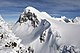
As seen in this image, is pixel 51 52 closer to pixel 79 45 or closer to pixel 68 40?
pixel 68 40

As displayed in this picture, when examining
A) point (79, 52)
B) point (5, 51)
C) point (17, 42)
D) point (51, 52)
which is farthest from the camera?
point (51, 52)

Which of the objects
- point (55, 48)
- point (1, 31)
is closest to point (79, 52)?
point (55, 48)

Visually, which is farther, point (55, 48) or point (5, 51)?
point (55, 48)

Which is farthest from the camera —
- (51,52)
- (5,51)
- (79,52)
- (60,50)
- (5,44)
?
(51,52)

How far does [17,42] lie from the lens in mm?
57312

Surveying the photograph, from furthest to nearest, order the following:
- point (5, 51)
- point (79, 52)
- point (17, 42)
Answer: point (79, 52)
point (17, 42)
point (5, 51)

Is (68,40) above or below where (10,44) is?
below

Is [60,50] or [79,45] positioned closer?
[79,45]

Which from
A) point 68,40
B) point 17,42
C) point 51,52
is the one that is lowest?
point 51,52

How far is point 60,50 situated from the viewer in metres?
184

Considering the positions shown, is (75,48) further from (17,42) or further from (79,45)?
(17,42)

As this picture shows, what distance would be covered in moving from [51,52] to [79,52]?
148ft

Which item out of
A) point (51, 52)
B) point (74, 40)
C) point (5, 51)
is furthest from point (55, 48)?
point (5, 51)

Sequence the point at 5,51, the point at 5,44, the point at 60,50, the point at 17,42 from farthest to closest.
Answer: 1. the point at 60,50
2. the point at 17,42
3. the point at 5,44
4. the point at 5,51
